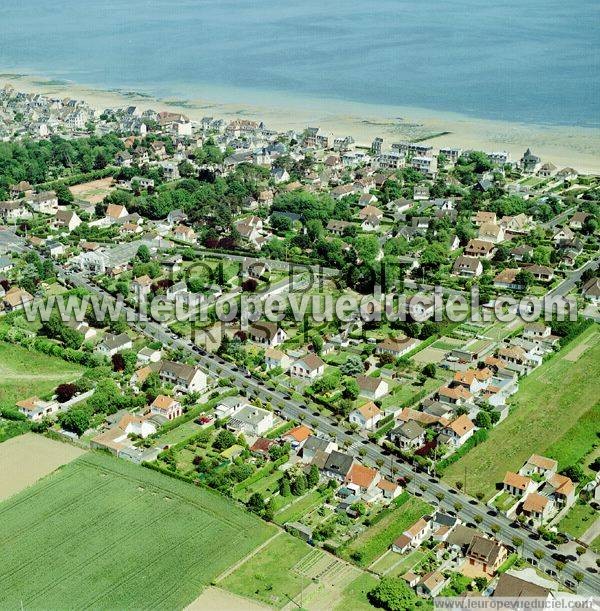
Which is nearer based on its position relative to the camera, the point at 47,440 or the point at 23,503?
the point at 23,503

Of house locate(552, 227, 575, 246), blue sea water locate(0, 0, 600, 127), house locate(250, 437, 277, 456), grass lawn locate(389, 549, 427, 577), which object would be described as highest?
blue sea water locate(0, 0, 600, 127)

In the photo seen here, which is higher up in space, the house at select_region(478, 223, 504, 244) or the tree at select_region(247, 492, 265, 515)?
the house at select_region(478, 223, 504, 244)

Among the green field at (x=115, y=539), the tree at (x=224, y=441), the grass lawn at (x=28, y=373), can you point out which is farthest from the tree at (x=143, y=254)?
the green field at (x=115, y=539)

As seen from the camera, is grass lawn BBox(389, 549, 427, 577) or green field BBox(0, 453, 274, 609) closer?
green field BBox(0, 453, 274, 609)

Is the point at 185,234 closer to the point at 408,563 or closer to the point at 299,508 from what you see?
the point at 299,508

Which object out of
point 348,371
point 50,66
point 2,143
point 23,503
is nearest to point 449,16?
point 50,66

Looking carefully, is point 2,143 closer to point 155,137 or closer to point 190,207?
point 155,137

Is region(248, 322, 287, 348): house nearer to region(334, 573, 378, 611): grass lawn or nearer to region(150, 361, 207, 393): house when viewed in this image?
region(150, 361, 207, 393): house

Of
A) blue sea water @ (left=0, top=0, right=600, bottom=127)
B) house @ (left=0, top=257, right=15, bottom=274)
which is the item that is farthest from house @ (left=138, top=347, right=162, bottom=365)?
blue sea water @ (left=0, top=0, right=600, bottom=127)
